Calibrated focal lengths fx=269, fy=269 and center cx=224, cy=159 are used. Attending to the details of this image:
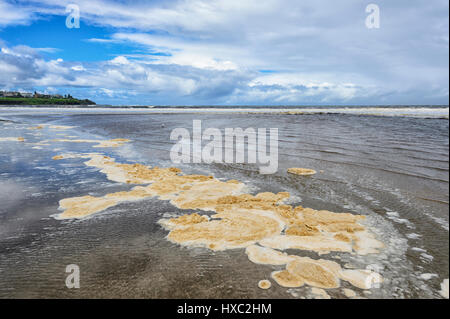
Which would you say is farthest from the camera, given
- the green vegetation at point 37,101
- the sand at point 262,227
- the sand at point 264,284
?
the green vegetation at point 37,101

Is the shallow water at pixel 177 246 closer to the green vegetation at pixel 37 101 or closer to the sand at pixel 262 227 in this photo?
the sand at pixel 262 227

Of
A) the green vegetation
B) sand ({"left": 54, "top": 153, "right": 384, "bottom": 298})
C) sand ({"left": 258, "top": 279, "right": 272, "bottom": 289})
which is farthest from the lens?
the green vegetation

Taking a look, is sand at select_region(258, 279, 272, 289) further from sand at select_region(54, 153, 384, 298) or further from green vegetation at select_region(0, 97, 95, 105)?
green vegetation at select_region(0, 97, 95, 105)

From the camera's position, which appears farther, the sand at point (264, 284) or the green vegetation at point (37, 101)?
the green vegetation at point (37, 101)

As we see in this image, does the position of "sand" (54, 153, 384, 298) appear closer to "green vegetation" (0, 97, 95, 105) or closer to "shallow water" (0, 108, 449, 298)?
"shallow water" (0, 108, 449, 298)

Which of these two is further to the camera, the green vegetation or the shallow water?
the green vegetation

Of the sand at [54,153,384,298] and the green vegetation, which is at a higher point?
the green vegetation

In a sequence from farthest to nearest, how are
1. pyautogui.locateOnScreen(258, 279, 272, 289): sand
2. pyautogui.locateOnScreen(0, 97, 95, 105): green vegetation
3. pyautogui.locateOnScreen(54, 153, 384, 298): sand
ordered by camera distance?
pyautogui.locateOnScreen(0, 97, 95, 105): green vegetation
pyautogui.locateOnScreen(54, 153, 384, 298): sand
pyautogui.locateOnScreen(258, 279, 272, 289): sand

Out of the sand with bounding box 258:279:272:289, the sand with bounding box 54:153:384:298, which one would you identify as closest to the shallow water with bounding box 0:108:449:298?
the sand with bounding box 258:279:272:289

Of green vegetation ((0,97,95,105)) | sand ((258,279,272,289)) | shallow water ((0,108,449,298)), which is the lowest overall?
sand ((258,279,272,289))

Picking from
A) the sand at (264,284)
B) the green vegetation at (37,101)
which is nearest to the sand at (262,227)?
the sand at (264,284)

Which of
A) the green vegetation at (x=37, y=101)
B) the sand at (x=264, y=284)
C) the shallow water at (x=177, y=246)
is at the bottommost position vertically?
the sand at (x=264, y=284)

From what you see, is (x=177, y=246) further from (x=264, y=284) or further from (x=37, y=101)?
(x=37, y=101)
